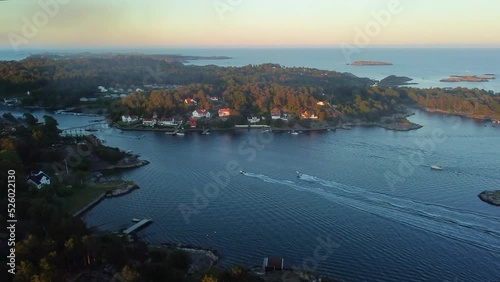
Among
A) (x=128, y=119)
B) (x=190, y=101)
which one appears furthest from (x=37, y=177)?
(x=190, y=101)

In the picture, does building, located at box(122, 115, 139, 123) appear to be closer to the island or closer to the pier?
the pier

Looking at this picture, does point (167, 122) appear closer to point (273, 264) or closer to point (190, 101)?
point (190, 101)

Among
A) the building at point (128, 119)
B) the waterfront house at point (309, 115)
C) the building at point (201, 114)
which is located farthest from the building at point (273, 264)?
the building at point (128, 119)

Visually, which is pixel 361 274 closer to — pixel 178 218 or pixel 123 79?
pixel 178 218

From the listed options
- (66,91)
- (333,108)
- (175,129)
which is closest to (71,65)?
(66,91)

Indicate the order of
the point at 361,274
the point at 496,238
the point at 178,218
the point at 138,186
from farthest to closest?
the point at 138,186 → the point at 178,218 → the point at 496,238 → the point at 361,274

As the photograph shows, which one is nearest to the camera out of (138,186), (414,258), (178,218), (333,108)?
(414,258)

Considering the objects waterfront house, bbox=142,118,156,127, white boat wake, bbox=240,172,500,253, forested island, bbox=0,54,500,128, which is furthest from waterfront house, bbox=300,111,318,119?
white boat wake, bbox=240,172,500,253

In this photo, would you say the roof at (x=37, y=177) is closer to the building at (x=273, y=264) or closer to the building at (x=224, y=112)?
the building at (x=273, y=264)
